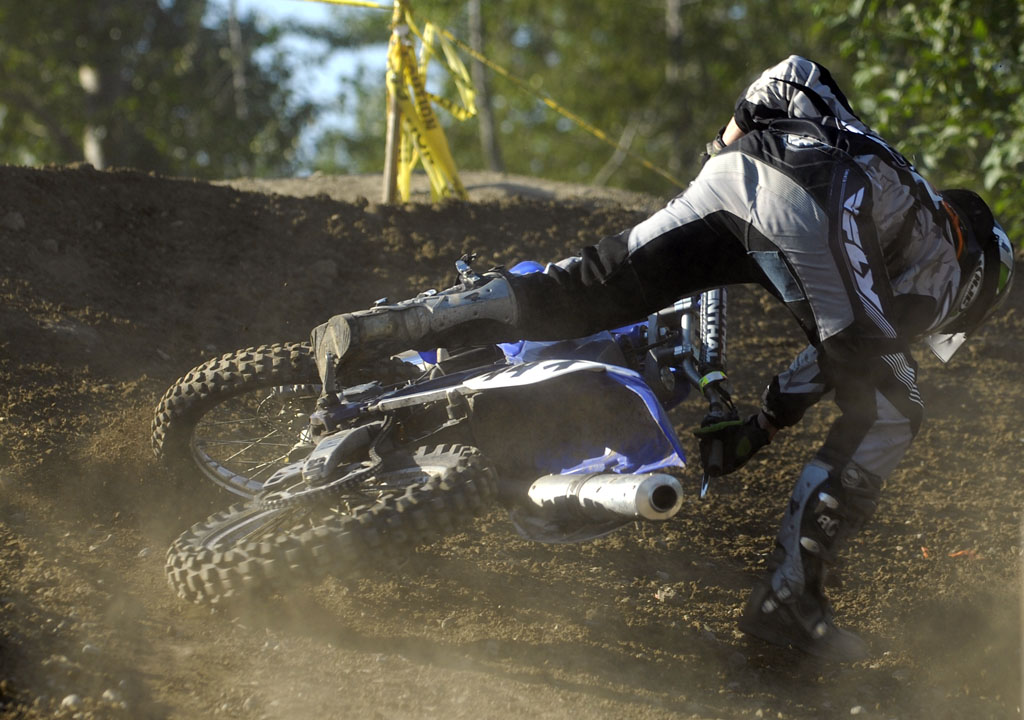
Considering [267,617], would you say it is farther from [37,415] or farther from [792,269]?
[792,269]

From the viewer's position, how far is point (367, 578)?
4.06 metres

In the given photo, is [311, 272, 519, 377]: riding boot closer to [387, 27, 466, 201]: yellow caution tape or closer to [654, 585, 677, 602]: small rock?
[654, 585, 677, 602]: small rock

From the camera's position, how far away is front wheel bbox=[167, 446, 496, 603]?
3.14 meters

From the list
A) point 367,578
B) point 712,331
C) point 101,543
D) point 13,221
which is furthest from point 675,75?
point 101,543

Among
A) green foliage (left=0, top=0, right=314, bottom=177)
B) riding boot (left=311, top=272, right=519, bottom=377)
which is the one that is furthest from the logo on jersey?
green foliage (left=0, top=0, right=314, bottom=177)

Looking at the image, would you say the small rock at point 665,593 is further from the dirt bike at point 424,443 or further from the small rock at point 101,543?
the small rock at point 101,543

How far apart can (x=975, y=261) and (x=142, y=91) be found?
20095 millimetres

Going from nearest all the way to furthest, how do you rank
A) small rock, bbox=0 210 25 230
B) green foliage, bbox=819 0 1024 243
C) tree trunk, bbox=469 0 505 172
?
small rock, bbox=0 210 25 230, green foliage, bbox=819 0 1024 243, tree trunk, bbox=469 0 505 172

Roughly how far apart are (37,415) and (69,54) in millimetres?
16986

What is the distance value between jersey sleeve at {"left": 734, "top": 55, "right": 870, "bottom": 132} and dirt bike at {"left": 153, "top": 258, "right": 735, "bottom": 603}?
29.3 inches

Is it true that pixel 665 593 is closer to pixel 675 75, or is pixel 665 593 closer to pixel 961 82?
pixel 961 82

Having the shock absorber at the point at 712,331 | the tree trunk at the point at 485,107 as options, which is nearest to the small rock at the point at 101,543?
the shock absorber at the point at 712,331

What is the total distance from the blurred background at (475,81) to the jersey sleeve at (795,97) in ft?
16.7

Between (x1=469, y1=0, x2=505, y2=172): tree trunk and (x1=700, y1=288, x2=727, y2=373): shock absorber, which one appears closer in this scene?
(x1=700, y1=288, x2=727, y2=373): shock absorber
